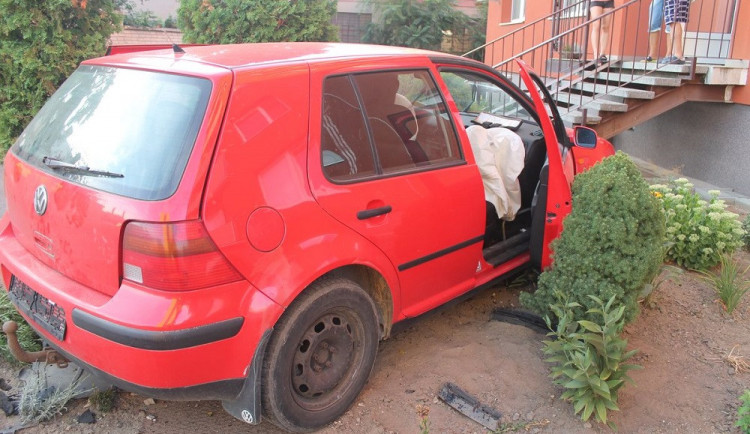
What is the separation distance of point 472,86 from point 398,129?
160cm

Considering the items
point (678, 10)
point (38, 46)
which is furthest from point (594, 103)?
point (38, 46)

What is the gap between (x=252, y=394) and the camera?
8.00 feet

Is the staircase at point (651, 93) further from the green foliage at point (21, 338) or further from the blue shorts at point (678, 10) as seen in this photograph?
the green foliage at point (21, 338)

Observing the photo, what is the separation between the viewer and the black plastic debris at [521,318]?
3.65 metres

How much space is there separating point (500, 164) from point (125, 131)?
2.37 metres

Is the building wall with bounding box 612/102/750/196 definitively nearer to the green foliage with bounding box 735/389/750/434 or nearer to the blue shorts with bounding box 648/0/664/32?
the blue shorts with bounding box 648/0/664/32

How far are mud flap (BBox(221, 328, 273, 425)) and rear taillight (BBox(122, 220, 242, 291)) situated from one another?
36 cm

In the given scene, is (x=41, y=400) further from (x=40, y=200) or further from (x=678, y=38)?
(x=678, y=38)

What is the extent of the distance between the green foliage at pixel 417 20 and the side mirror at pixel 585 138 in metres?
14.4

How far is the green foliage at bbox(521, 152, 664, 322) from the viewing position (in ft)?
9.87

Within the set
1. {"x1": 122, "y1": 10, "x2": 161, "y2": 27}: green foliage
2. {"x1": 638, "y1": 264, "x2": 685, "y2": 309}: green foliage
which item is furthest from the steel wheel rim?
{"x1": 122, "y1": 10, "x2": 161, "y2": 27}: green foliage

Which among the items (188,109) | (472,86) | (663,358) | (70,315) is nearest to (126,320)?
(70,315)

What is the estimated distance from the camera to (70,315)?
238cm

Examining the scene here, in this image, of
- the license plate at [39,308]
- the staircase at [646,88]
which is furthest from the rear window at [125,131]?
the staircase at [646,88]
